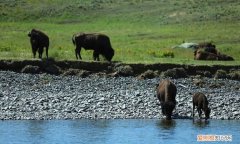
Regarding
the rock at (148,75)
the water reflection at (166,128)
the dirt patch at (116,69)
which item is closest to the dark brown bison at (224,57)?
the dirt patch at (116,69)

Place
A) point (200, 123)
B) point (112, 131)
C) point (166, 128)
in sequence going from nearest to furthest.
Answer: point (112, 131)
point (166, 128)
point (200, 123)

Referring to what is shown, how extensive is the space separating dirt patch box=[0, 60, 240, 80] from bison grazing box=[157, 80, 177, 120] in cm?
840

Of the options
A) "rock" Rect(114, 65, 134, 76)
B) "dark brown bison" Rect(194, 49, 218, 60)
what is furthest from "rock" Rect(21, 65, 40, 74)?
"dark brown bison" Rect(194, 49, 218, 60)

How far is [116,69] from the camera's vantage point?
38812 millimetres

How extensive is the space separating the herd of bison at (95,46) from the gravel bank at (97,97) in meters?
2.99

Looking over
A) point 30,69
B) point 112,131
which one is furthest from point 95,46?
point 112,131

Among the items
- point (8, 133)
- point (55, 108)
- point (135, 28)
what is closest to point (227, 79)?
point (55, 108)

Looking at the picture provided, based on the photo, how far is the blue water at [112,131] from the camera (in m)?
24.3

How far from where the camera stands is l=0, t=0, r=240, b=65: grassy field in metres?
46.0

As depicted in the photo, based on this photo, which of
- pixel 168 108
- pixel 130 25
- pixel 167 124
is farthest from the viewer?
pixel 130 25

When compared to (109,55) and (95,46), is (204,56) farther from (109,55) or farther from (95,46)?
(95,46)

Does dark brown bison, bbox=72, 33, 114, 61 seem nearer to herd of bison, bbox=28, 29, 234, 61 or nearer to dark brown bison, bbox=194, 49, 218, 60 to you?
herd of bison, bbox=28, 29, 234, 61

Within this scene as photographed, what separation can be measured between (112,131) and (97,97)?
5660mm

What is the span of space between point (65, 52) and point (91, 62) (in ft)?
16.5
